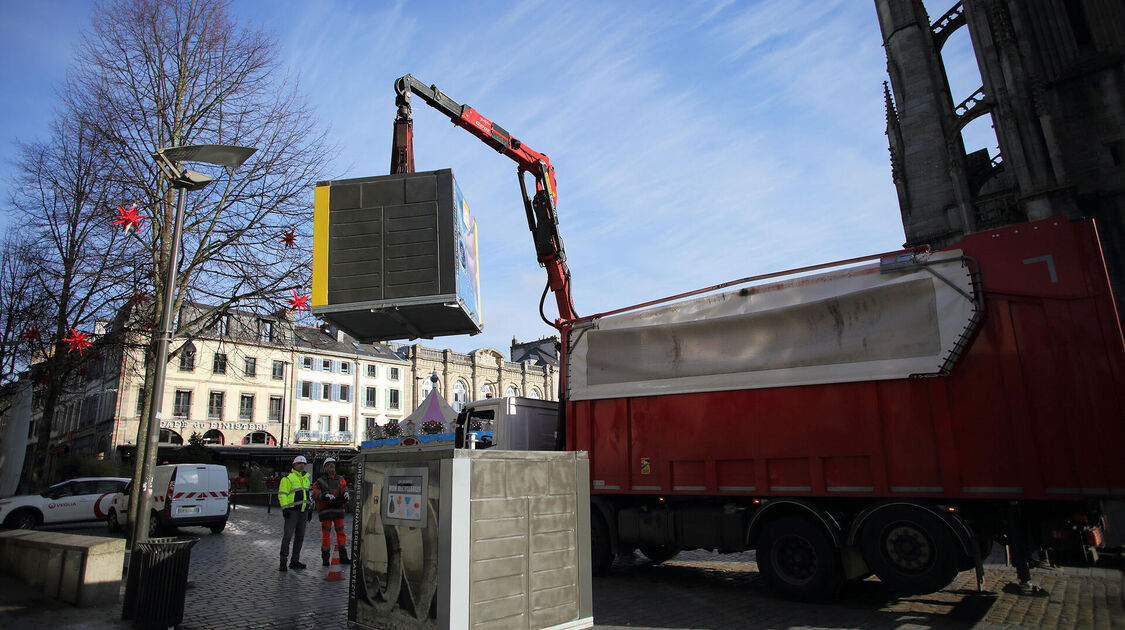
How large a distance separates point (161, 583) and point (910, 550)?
7806mm

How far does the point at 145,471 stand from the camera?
26.0 feet

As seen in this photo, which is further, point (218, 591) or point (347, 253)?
point (218, 591)

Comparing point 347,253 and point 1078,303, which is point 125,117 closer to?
point 347,253

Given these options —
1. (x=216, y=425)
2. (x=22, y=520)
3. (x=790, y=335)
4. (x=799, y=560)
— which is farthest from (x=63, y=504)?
(x=216, y=425)

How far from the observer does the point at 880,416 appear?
7352 millimetres

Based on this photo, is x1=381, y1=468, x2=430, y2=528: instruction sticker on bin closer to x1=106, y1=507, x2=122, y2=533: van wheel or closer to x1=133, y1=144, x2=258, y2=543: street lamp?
x1=133, y1=144, x2=258, y2=543: street lamp

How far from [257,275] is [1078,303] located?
1362cm

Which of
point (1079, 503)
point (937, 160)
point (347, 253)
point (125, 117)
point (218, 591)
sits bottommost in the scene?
point (218, 591)

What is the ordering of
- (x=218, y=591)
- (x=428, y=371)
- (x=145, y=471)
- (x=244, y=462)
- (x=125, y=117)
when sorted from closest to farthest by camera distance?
(x=145, y=471), (x=218, y=591), (x=125, y=117), (x=244, y=462), (x=428, y=371)

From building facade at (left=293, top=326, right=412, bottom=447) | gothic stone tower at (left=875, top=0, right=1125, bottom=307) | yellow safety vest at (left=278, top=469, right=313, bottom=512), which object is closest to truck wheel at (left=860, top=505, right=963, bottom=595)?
yellow safety vest at (left=278, top=469, right=313, bottom=512)

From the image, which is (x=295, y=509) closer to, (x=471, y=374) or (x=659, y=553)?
(x=659, y=553)

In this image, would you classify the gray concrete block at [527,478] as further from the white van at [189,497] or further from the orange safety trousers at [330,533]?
the white van at [189,497]

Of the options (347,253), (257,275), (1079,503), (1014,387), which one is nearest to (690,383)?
(1014,387)

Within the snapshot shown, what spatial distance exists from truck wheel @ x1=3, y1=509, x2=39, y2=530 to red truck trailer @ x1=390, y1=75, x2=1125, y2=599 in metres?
15.3
